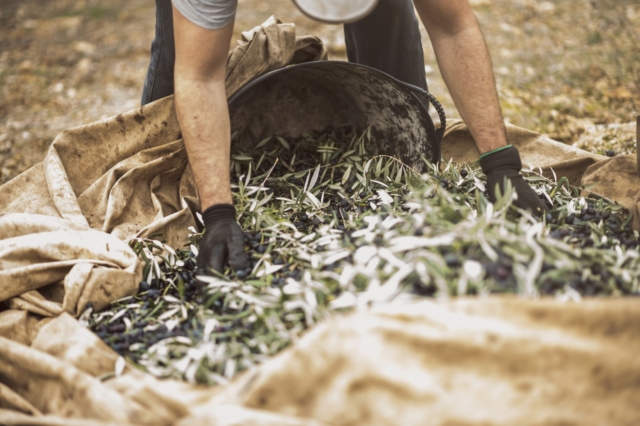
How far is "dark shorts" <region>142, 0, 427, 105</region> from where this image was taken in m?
2.47

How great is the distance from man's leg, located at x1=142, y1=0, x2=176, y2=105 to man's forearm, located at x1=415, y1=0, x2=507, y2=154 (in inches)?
41.4

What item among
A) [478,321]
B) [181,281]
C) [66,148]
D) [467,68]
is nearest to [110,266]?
[181,281]

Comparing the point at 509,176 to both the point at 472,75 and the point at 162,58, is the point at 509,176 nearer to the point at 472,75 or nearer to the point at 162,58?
the point at 472,75

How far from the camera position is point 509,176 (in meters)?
2.02

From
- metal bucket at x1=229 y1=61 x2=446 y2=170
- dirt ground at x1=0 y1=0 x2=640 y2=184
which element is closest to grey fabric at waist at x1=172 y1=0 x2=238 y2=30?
metal bucket at x1=229 y1=61 x2=446 y2=170

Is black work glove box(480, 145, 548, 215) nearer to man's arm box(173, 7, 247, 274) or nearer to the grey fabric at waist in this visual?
man's arm box(173, 7, 247, 274)

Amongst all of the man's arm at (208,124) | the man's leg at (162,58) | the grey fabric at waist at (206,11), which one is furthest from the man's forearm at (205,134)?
the man's leg at (162,58)

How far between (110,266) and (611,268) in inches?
61.7

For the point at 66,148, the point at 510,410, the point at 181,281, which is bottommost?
the point at 510,410

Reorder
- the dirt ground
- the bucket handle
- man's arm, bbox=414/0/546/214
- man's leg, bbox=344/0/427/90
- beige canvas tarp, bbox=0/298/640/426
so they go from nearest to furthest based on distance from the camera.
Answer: beige canvas tarp, bbox=0/298/640/426 → man's arm, bbox=414/0/546/214 → the bucket handle → man's leg, bbox=344/0/427/90 → the dirt ground

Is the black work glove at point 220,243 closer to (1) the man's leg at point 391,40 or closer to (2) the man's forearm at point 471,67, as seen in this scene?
(2) the man's forearm at point 471,67

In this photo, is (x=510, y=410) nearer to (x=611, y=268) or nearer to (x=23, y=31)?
(x=611, y=268)

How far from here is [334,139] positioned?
2766mm

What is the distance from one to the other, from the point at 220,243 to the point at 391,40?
1.45m
